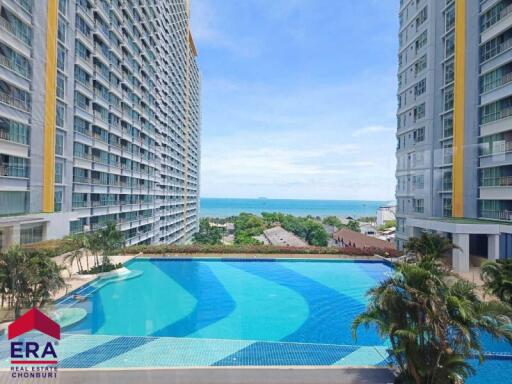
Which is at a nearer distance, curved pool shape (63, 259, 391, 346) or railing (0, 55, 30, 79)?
railing (0, 55, 30, 79)

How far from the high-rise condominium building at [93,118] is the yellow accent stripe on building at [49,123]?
0.22 ft

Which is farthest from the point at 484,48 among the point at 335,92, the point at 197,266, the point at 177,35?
the point at 177,35

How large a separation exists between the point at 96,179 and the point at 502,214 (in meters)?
22.5

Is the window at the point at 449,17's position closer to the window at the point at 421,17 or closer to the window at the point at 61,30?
the window at the point at 421,17

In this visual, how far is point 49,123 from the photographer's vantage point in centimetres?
1158

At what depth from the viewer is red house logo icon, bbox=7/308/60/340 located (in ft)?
19.7

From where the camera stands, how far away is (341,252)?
19125 mm

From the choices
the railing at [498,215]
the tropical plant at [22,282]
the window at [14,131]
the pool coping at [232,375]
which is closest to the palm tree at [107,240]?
the window at [14,131]

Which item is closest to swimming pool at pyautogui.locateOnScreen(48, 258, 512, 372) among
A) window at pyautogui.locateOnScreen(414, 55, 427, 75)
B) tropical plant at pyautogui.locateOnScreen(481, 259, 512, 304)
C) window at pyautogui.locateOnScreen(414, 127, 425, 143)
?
tropical plant at pyautogui.locateOnScreen(481, 259, 512, 304)

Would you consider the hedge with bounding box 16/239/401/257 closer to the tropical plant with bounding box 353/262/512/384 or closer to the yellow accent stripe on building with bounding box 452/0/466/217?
the yellow accent stripe on building with bounding box 452/0/466/217

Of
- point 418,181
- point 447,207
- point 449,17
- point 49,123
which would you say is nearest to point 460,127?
point 418,181

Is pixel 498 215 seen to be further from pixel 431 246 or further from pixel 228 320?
pixel 228 320

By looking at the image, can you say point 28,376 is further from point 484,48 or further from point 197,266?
point 484,48

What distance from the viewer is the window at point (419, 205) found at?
2036 centimetres
